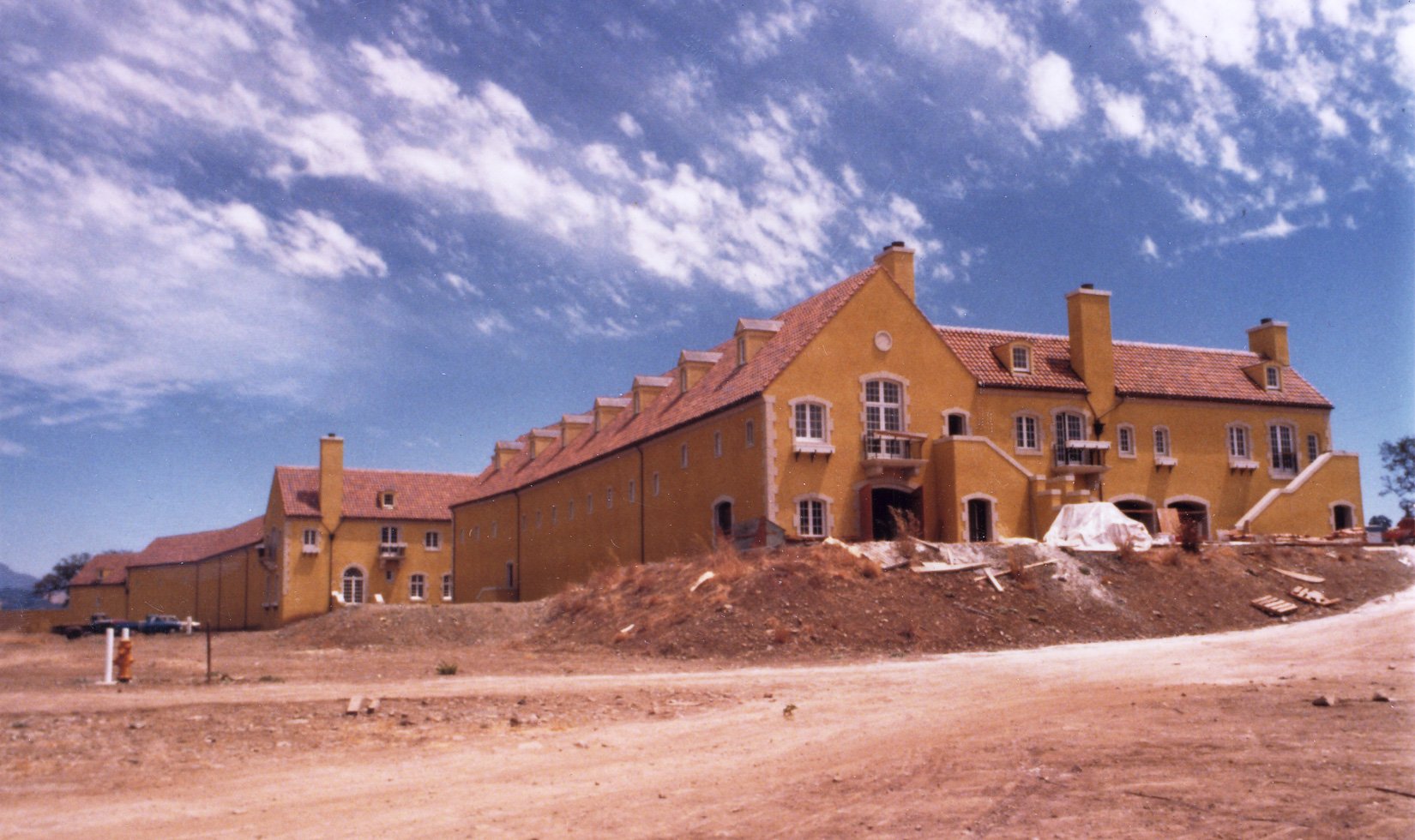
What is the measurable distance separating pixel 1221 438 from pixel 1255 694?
29.5 metres

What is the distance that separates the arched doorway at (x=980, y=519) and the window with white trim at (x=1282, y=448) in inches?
581

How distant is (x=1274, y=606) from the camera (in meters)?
30.2

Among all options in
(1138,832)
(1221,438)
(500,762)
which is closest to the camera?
(1138,832)

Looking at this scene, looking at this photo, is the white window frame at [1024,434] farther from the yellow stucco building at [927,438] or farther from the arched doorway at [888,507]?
the arched doorway at [888,507]

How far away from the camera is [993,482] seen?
3647 centimetres

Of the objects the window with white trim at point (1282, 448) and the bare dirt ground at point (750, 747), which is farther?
the window with white trim at point (1282, 448)

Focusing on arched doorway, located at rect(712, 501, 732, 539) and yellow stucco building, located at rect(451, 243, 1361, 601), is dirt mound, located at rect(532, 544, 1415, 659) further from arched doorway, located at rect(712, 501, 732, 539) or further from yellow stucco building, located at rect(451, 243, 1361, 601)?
yellow stucco building, located at rect(451, 243, 1361, 601)

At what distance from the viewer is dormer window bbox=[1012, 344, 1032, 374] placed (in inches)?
1645

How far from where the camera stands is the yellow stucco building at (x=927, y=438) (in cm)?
3591

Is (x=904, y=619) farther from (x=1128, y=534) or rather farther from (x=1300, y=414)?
(x=1300, y=414)

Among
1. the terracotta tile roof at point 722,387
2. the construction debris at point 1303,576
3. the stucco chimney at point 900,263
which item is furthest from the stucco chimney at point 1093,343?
the construction debris at point 1303,576

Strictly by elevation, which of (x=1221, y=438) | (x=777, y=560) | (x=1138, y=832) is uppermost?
(x=1221, y=438)

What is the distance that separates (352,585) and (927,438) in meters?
41.4

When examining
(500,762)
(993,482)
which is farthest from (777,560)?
(500,762)
